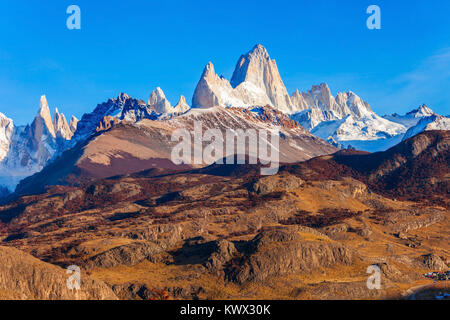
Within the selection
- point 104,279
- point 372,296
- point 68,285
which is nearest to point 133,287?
point 104,279

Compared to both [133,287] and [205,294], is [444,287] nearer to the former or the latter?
[205,294]

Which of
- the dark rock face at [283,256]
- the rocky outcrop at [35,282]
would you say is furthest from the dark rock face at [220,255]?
the rocky outcrop at [35,282]

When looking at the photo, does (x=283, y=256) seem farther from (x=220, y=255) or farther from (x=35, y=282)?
(x=35, y=282)

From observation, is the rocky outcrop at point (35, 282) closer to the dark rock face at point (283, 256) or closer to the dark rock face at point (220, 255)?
the dark rock face at point (220, 255)

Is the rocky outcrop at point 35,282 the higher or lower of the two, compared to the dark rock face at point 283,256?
lower

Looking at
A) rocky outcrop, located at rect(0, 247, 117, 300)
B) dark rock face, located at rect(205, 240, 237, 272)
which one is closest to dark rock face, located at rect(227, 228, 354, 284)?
dark rock face, located at rect(205, 240, 237, 272)
